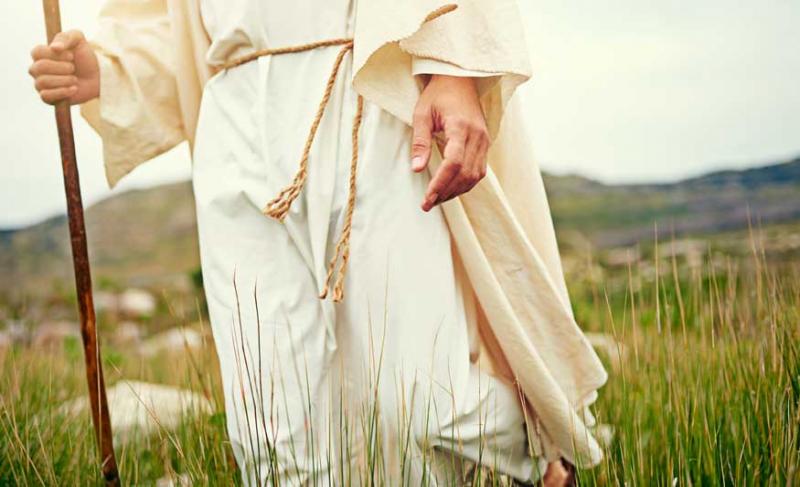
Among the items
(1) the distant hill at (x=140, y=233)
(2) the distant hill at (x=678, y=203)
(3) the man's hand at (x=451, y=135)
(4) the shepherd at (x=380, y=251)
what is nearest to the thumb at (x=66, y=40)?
(4) the shepherd at (x=380, y=251)

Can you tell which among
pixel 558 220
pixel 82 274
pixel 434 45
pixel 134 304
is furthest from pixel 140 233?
pixel 434 45

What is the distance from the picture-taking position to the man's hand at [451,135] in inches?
66.5

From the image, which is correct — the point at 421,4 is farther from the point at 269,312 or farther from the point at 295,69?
the point at 269,312

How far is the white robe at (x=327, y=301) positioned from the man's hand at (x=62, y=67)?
0.43 m

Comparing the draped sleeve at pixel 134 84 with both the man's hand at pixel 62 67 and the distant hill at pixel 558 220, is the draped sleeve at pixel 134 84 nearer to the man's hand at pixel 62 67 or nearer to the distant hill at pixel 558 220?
the man's hand at pixel 62 67

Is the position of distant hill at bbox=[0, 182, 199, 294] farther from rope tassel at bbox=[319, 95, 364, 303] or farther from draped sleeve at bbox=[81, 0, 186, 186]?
rope tassel at bbox=[319, 95, 364, 303]

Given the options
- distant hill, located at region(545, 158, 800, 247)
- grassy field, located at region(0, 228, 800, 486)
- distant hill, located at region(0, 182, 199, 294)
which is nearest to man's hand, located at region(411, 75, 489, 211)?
grassy field, located at region(0, 228, 800, 486)

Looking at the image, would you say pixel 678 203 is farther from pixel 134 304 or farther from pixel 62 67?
pixel 62 67

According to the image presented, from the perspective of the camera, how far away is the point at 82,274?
212 cm

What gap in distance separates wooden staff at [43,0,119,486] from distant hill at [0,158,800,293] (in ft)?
4.47

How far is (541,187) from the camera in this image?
211 cm

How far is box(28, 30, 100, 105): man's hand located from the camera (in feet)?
7.07

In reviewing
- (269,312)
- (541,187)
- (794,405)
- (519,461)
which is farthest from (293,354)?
(794,405)

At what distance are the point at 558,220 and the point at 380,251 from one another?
22214 millimetres
